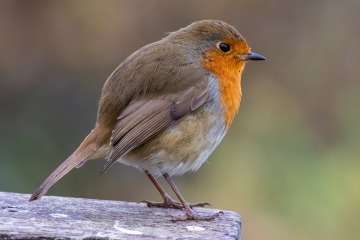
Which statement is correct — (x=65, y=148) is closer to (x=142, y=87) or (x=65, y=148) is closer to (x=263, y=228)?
(x=263, y=228)

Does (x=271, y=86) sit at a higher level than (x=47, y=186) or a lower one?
lower

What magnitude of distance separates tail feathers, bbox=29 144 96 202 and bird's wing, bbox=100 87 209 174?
12 centimetres

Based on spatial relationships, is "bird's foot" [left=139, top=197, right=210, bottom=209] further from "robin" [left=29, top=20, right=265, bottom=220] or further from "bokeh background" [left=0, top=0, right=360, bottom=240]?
"bokeh background" [left=0, top=0, right=360, bottom=240]

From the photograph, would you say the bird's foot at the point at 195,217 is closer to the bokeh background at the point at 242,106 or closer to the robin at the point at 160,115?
the robin at the point at 160,115

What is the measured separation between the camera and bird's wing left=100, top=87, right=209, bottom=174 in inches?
169

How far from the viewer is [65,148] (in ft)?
24.0

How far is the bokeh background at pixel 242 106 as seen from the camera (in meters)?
7.04

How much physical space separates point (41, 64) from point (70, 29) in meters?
0.45

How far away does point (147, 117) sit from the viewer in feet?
14.4

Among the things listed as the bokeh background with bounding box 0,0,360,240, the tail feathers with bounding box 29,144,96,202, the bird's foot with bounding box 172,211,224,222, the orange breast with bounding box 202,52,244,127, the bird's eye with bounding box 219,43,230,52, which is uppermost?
the tail feathers with bounding box 29,144,96,202

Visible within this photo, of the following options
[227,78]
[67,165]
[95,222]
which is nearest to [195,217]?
[95,222]

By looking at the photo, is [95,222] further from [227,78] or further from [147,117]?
[227,78]

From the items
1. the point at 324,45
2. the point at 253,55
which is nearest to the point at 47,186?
the point at 253,55

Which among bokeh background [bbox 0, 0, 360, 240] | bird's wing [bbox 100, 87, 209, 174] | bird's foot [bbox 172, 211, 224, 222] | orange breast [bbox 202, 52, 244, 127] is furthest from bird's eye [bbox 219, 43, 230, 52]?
bokeh background [bbox 0, 0, 360, 240]
